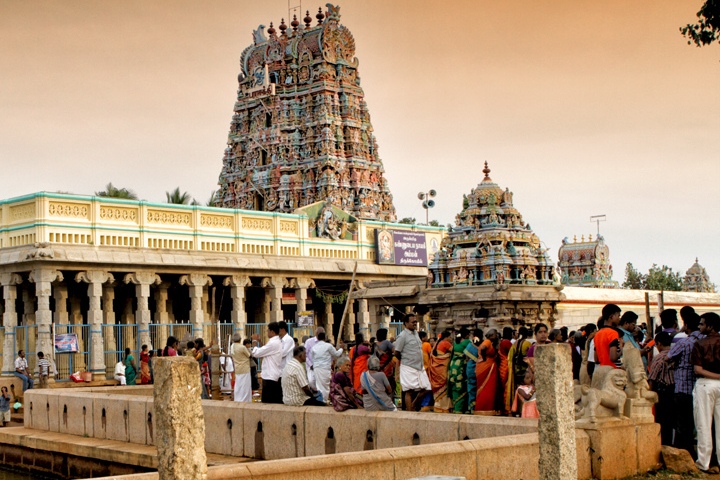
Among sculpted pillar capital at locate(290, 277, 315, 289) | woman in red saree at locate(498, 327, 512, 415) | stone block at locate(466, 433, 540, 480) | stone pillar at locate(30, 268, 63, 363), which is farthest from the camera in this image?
sculpted pillar capital at locate(290, 277, 315, 289)

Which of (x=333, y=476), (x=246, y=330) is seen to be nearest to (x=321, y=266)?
(x=246, y=330)

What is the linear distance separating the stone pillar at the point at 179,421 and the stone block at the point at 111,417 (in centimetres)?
1059

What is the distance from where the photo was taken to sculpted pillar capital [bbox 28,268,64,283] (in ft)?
108

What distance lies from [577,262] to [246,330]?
3046 centimetres

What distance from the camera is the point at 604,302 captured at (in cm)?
3291

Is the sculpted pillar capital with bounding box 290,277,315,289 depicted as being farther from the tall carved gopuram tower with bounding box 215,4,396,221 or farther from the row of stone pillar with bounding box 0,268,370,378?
the tall carved gopuram tower with bounding box 215,4,396,221

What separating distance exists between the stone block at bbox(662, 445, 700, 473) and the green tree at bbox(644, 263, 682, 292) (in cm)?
6648

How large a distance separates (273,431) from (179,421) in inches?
301

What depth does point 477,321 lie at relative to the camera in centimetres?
2794

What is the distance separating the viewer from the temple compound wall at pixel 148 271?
3331 centimetres

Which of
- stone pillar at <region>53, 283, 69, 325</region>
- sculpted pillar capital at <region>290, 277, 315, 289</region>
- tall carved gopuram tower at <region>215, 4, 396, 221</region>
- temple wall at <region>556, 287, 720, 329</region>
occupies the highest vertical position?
tall carved gopuram tower at <region>215, 4, 396, 221</region>

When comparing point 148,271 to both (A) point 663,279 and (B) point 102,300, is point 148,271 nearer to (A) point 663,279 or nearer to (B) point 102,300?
(B) point 102,300

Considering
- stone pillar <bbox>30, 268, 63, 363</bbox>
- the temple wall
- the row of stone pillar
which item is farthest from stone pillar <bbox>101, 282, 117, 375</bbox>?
the temple wall

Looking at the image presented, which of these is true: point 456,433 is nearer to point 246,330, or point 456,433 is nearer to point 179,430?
point 179,430
